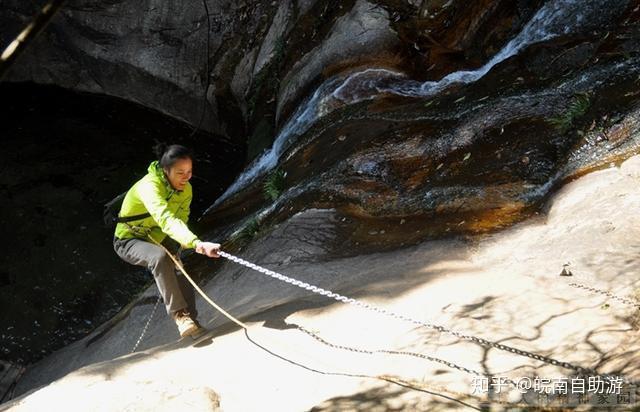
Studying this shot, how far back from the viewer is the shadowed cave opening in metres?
10.8

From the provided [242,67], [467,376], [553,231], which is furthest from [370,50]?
[467,376]

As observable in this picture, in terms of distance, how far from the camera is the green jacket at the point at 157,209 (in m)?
5.65

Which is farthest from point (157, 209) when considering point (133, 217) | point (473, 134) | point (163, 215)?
point (473, 134)

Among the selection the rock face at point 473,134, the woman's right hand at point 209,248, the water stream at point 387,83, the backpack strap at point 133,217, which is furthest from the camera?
the water stream at point 387,83

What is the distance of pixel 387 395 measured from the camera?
4.34 metres

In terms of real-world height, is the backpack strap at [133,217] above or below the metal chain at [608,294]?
above

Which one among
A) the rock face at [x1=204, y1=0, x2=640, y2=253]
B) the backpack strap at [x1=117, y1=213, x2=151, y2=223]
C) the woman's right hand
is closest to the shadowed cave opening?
the rock face at [x1=204, y1=0, x2=640, y2=253]

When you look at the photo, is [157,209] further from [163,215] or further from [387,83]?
[387,83]

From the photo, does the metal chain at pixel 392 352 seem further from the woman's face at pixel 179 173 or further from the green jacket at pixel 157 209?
the woman's face at pixel 179 173

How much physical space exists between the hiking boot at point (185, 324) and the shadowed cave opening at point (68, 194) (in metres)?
4.77

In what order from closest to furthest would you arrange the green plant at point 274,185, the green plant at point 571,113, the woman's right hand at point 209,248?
the woman's right hand at point 209,248 < the green plant at point 571,113 < the green plant at point 274,185

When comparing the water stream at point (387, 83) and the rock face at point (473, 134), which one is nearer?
the rock face at point (473, 134)

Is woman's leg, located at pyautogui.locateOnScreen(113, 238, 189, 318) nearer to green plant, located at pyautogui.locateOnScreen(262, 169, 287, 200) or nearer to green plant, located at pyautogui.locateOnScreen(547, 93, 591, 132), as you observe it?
green plant, located at pyautogui.locateOnScreen(262, 169, 287, 200)

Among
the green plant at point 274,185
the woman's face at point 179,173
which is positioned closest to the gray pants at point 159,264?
the woman's face at point 179,173
